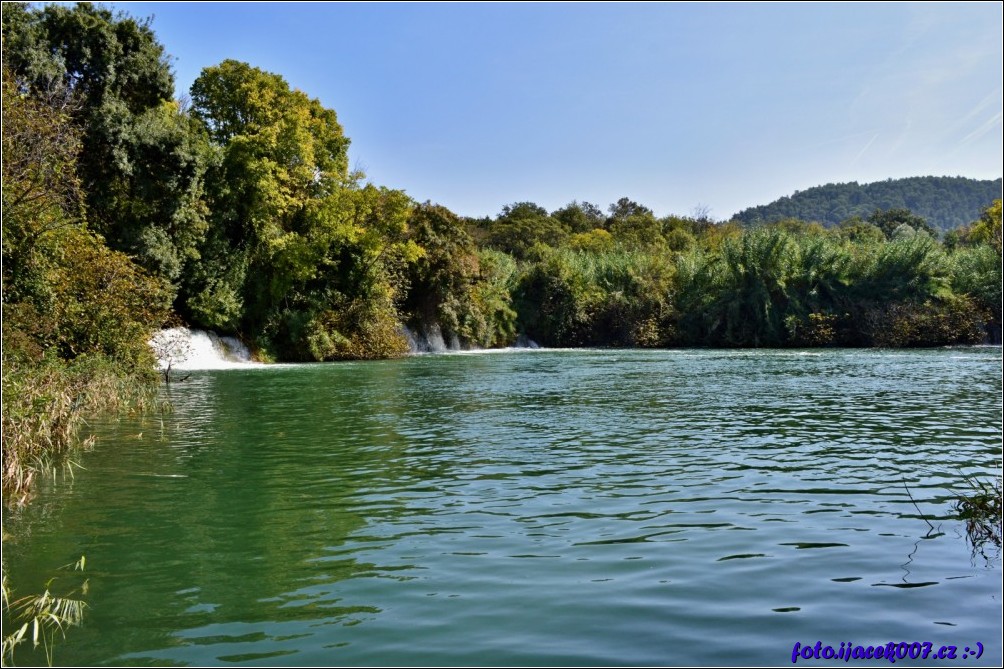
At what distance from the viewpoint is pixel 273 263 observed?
4038 centimetres

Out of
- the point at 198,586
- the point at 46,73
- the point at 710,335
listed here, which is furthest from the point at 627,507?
the point at 710,335

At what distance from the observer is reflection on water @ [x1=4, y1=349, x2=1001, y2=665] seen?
5.43 meters

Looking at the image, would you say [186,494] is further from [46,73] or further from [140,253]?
[140,253]

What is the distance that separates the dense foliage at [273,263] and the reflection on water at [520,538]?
2.15m

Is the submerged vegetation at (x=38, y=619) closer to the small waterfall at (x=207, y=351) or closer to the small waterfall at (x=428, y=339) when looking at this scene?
the small waterfall at (x=207, y=351)

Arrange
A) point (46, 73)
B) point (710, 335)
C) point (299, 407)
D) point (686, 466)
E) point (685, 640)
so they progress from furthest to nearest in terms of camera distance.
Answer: point (710, 335), point (46, 73), point (299, 407), point (686, 466), point (685, 640)

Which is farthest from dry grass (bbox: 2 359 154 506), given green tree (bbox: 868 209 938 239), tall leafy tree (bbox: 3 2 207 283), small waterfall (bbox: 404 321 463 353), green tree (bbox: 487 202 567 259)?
green tree (bbox: 868 209 938 239)

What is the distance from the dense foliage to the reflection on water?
2.15 meters

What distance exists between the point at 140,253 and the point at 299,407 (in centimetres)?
1617

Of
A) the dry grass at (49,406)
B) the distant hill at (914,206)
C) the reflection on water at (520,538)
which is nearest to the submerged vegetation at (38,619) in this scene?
the reflection on water at (520,538)

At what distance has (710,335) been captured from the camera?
177 ft

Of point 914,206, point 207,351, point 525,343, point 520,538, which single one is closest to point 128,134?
point 207,351

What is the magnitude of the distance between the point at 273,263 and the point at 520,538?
114 ft

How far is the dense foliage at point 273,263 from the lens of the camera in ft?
48.8
